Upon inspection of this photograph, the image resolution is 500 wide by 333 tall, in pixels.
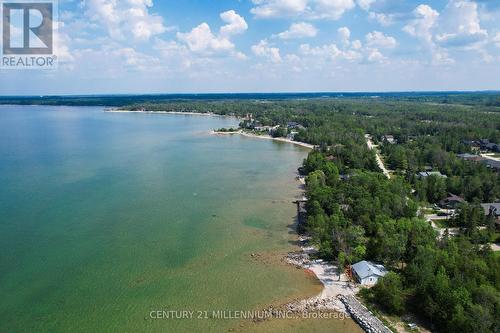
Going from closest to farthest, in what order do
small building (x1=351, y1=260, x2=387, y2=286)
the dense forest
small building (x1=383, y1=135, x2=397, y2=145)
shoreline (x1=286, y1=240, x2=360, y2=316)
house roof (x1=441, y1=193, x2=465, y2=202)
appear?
the dense forest, shoreline (x1=286, y1=240, x2=360, y2=316), small building (x1=351, y1=260, x2=387, y2=286), house roof (x1=441, y1=193, x2=465, y2=202), small building (x1=383, y1=135, x2=397, y2=145)

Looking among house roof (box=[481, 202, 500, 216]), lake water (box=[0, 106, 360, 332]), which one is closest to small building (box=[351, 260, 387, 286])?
lake water (box=[0, 106, 360, 332])

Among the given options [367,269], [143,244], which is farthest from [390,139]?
[143,244]

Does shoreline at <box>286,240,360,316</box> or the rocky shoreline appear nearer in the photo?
the rocky shoreline

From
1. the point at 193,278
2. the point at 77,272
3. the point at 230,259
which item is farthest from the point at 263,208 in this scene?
the point at 77,272

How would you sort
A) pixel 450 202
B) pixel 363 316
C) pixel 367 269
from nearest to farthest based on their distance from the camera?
pixel 363 316 < pixel 367 269 < pixel 450 202

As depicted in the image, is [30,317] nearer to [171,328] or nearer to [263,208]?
[171,328]

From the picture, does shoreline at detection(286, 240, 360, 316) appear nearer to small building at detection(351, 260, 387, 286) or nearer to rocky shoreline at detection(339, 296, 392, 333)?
rocky shoreline at detection(339, 296, 392, 333)

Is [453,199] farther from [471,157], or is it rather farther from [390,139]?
[390,139]
